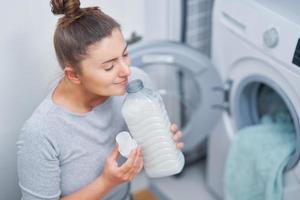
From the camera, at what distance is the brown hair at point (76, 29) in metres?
1.11

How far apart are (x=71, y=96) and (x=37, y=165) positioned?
0.19m

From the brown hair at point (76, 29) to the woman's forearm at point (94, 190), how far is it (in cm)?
29

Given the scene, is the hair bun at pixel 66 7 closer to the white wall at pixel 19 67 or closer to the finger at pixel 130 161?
the white wall at pixel 19 67

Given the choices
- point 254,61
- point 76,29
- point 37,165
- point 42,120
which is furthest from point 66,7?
point 254,61

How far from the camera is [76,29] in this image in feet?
3.67

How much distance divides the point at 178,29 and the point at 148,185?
702 millimetres

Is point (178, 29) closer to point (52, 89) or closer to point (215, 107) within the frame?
point (215, 107)

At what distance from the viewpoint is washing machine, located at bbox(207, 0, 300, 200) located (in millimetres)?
1435

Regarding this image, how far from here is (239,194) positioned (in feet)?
5.63

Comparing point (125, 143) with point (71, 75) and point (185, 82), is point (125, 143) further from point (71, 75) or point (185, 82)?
point (185, 82)

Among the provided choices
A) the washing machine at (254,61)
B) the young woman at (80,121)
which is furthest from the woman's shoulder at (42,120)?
the washing machine at (254,61)

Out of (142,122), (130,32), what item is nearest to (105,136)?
(142,122)

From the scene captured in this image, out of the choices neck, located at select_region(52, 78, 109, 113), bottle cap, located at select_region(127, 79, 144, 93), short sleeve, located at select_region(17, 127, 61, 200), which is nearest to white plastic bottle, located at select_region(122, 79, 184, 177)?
bottle cap, located at select_region(127, 79, 144, 93)

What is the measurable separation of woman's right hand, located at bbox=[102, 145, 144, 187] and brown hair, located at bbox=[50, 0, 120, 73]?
24cm
